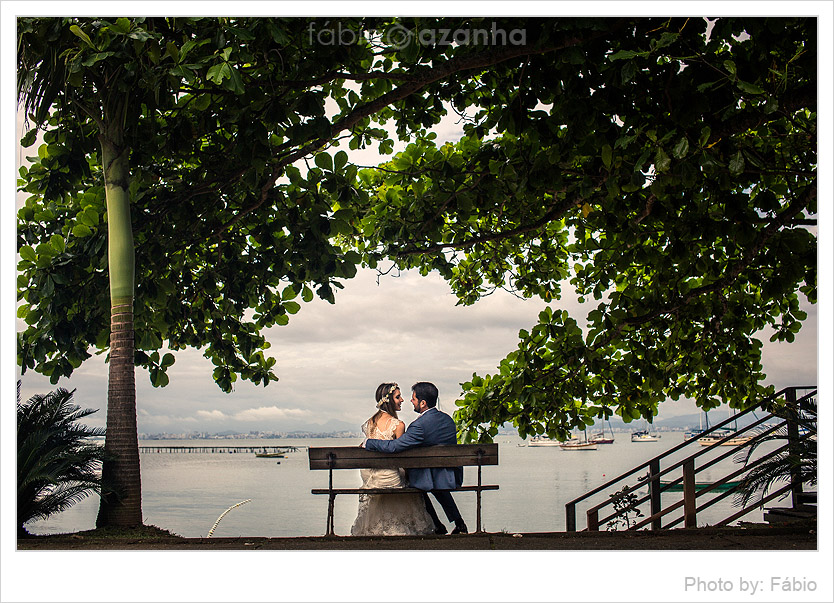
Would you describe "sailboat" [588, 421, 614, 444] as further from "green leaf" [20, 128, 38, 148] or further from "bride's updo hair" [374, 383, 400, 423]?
"green leaf" [20, 128, 38, 148]

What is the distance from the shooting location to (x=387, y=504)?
5.70 metres

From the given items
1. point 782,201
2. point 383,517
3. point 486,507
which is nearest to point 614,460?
point 486,507

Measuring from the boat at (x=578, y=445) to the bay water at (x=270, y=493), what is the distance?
0.79ft

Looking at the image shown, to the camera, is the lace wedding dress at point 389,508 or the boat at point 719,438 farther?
the boat at point 719,438

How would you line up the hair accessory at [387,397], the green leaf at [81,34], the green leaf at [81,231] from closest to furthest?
the green leaf at [81,34]
the hair accessory at [387,397]
the green leaf at [81,231]

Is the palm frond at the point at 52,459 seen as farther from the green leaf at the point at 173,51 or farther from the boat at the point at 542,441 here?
the boat at the point at 542,441

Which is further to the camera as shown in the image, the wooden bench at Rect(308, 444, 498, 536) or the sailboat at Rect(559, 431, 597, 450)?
the sailboat at Rect(559, 431, 597, 450)

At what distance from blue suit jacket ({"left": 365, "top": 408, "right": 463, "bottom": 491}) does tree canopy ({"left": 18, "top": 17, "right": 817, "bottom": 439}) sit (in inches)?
64.2

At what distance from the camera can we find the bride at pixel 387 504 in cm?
564

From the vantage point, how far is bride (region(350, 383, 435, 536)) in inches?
222

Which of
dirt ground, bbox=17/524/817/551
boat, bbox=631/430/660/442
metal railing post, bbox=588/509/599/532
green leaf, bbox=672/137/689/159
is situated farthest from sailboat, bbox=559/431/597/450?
green leaf, bbox=672/137/689/159

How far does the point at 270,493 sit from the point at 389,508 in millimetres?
1211

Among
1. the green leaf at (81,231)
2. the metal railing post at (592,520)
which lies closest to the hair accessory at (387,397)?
the green leaf at (81,231)

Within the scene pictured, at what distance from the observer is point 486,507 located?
664 cm
